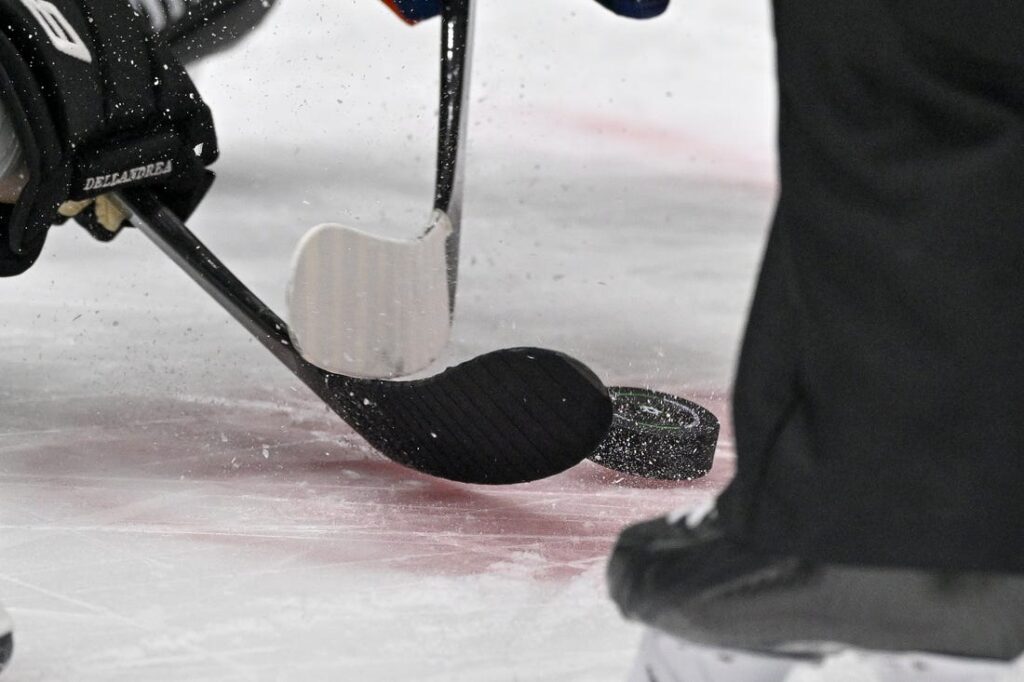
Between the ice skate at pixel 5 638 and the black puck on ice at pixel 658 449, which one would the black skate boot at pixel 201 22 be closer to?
the black puck on ice at pixel 658 449

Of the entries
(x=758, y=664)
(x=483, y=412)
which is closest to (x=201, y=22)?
(x=483, y=412)

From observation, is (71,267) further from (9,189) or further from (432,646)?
(432,646)

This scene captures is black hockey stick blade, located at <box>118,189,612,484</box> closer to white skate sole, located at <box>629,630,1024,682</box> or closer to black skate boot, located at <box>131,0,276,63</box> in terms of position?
white skate sole, located at <box>629,630,1024,682</box>

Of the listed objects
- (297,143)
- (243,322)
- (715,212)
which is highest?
(243,322)

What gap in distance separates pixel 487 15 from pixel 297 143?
101 centimetres

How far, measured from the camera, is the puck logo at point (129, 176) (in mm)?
1145

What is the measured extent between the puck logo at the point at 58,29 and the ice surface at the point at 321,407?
37 centimetres

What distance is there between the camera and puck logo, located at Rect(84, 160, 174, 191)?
115cm

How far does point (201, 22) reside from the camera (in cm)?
170

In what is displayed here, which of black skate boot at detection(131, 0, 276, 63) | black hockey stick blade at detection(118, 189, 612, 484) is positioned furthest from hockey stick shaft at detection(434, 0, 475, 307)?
black skate boot at detection(131, 0, 276, 63)

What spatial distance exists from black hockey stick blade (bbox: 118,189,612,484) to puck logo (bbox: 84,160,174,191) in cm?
20

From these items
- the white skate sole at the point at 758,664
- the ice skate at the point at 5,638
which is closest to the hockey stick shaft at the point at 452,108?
the ice skate at the point at 5,638

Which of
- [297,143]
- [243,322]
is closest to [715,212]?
[297,143]

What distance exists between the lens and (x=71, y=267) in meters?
1.81
